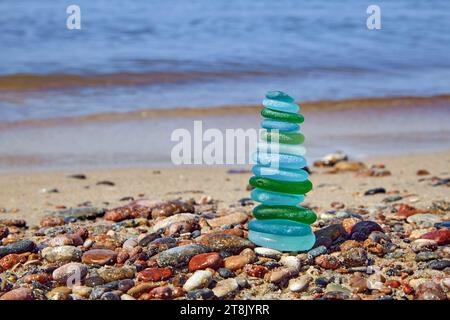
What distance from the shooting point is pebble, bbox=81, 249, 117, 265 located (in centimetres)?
440

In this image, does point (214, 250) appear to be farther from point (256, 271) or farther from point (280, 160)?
point (280, 160)

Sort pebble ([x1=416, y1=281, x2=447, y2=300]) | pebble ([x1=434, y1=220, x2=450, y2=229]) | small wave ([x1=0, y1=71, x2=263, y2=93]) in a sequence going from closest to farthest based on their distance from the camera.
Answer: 1. pebble ([x1=416, y1=281, x2=447, y2=300])
2. pebble ([x1=434, y1=220, x2=450, y2=229])
3. small wave ([x1=0, y1=71, x2=263, y2=93])

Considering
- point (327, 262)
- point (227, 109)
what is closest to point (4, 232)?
point (327, 262)

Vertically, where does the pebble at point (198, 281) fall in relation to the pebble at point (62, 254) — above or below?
above

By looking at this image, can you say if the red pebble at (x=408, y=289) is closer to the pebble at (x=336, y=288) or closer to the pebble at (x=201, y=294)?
the pebble at (x=336, y=288)

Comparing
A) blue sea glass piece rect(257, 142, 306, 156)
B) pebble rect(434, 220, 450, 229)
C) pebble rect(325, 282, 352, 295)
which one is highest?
blue sea glass piece rect(257, 142, 306, 156)

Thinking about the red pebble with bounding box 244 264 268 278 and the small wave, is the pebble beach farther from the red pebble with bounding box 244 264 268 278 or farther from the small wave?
the small wave

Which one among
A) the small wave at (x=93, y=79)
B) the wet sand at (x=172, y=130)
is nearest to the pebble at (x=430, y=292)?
the wet sand at (x=172, y=130)

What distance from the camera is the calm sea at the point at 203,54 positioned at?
37.7 feet

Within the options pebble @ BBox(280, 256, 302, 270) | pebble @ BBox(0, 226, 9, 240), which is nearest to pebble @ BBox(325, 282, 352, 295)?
pebble @ BBox(280, 256, 302, 270)

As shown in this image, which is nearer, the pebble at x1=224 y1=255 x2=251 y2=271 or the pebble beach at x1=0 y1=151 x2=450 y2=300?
the pebble beach at x1=0 y1=151 x2=450 y2=300

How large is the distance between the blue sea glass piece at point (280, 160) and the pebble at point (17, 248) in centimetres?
153

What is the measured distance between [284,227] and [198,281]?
0.65 meters

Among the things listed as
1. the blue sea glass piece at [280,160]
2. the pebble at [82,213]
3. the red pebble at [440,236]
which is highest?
the blue sea glass piece at [280,160]
